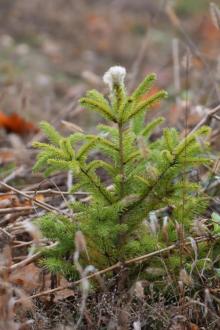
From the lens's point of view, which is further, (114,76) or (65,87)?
(65,87)

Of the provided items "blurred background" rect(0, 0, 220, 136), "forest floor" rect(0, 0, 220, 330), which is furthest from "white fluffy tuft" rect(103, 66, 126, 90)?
"blurred background" rect(0, 0, 220, 136)

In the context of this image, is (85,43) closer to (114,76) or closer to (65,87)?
(65,87)

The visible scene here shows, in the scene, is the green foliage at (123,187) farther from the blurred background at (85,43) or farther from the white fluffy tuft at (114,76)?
the blurred background at (85,43)

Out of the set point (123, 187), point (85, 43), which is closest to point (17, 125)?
point (123, 187)

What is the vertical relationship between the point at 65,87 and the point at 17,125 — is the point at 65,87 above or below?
above

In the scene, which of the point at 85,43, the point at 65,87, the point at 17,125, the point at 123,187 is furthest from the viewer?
the point at 85,43

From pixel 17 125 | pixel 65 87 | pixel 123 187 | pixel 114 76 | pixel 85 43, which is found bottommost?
pixel 123 187

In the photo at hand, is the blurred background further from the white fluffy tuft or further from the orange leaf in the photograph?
the white fluffy tuft

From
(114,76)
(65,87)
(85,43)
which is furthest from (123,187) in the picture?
(85,43)

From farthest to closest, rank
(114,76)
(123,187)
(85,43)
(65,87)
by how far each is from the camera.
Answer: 1. (85,43)
2. (65,87)
3. (123,187)
4. (114,76)
